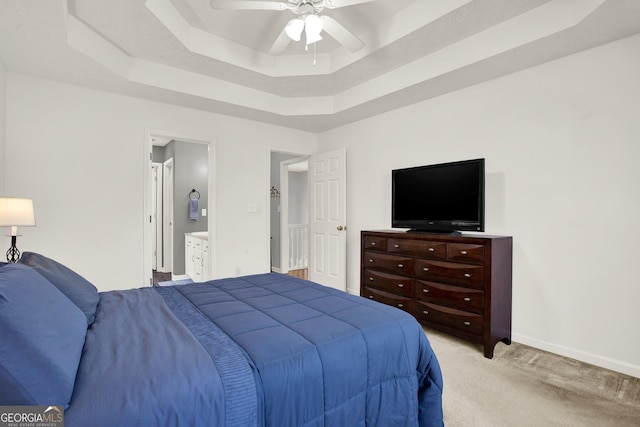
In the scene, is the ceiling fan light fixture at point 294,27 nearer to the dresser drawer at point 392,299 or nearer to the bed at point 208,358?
the bed at point 208,358

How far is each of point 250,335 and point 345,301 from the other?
0.69 meters

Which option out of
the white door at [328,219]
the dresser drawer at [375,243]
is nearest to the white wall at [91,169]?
the white door at [328,219]

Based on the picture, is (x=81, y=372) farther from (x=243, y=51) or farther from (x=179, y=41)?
(x=243, y=51)

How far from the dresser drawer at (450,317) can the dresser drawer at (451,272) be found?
0.84 ft

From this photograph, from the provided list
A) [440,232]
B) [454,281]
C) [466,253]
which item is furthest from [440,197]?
[454,281]

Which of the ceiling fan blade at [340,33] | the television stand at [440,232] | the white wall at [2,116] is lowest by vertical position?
the television stand at [440,232]

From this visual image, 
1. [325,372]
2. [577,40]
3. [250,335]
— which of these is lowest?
[325,372]

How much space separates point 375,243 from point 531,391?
1.86 metres

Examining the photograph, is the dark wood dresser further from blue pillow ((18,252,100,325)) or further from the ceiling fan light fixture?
blue pillow ((18,252,100,325))

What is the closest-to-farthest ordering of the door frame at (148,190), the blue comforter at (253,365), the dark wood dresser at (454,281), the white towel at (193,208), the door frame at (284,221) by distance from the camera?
the blue comforter at (253,365) < the dark wood dresser at (454,281) < the door frame at (148,190) < the white towel at (193,208) < the door frame at (284,221)

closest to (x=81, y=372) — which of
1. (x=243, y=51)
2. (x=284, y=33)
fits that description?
(x=284, y=33)

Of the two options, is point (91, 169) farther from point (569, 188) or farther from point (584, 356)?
point (584, 356)

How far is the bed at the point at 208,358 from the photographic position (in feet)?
2.99

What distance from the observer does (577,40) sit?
2379 mm
